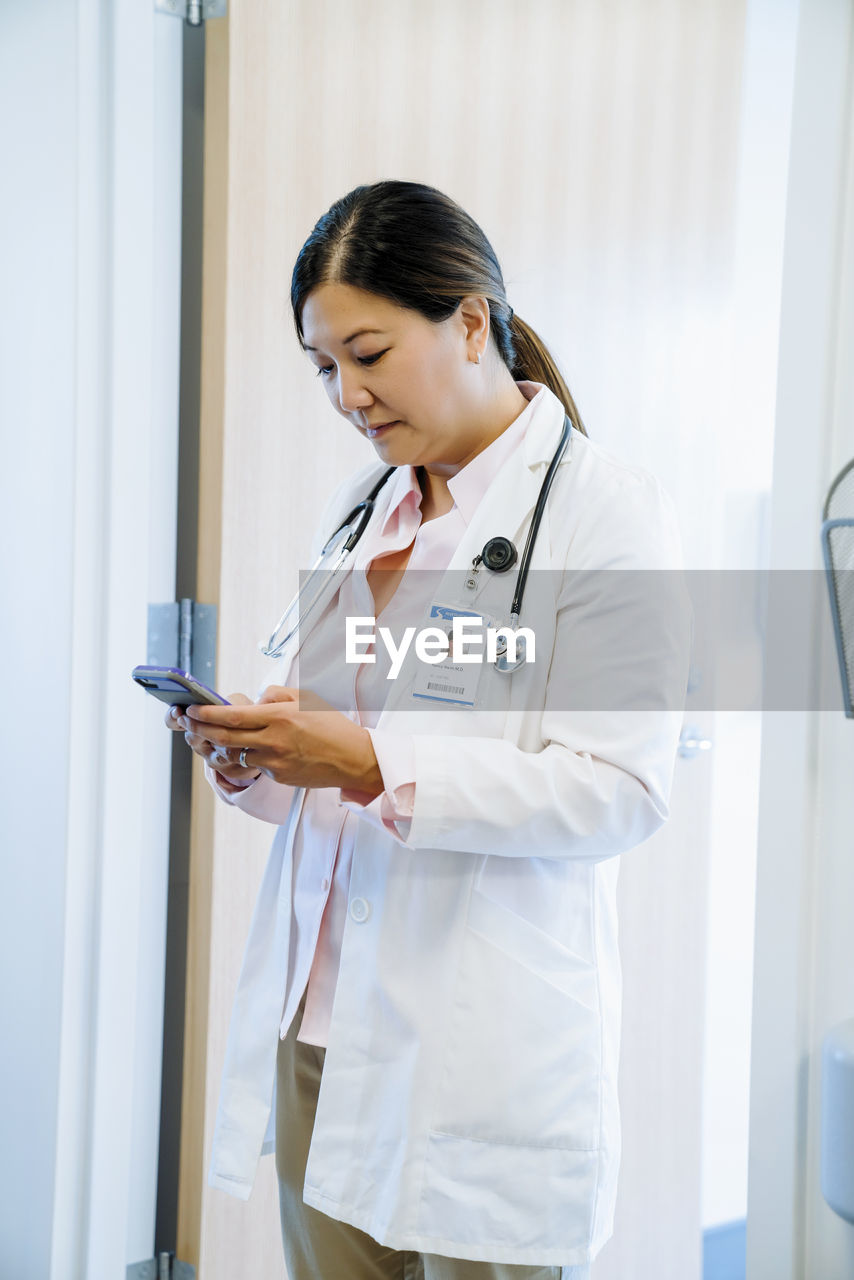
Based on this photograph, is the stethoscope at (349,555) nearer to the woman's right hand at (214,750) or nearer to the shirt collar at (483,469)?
the shirt collar at (483,469)

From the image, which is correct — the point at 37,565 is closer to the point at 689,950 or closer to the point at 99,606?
the point at 99,606

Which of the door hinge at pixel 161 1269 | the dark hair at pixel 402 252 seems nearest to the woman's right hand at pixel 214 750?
the dark hair at pixel 402 252

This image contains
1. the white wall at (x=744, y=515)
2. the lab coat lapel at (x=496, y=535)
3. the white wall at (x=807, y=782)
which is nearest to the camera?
the lab coat lapel at (x=496, y=535)

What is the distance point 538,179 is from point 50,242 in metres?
0.79

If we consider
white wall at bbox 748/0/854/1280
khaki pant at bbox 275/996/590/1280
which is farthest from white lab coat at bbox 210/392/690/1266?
white wall at bbox 748/0/854/1280

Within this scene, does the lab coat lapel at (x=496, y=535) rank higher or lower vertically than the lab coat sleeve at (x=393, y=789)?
higher

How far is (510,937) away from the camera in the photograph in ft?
3.28

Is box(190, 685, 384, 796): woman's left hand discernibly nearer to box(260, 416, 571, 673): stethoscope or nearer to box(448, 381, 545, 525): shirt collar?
box(260, 416, 571, 673): stethoscope

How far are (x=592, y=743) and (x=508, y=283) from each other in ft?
3.21

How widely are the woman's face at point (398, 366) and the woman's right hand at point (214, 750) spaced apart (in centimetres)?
31

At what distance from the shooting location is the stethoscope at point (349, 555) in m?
1.03

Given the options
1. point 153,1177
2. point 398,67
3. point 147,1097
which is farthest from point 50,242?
point 153,1177

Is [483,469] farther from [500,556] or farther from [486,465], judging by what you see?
[500,556]

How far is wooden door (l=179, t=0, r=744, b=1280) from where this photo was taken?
162cm
